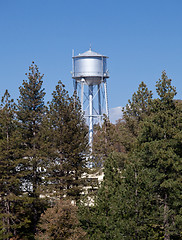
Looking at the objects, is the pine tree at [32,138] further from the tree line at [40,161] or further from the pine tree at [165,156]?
the pine tree at [165,156]

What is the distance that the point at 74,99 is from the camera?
3919 cm

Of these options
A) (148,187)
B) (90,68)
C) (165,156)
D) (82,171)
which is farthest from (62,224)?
(90,68)

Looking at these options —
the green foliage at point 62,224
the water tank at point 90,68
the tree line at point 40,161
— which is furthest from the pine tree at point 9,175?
the water tank at point 90,68

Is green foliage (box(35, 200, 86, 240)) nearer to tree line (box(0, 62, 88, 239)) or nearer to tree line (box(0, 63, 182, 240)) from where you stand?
tree line (box(0, 63, 182, 240))

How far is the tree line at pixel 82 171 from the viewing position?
1032 inches

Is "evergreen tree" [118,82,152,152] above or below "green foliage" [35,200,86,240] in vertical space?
above

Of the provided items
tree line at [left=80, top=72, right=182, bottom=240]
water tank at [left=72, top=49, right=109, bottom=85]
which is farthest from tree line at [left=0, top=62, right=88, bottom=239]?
water tank at [left=72, top=49, right=109, bottom=85]

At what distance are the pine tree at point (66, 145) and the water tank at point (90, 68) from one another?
18.5m

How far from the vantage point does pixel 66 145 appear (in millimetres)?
36969

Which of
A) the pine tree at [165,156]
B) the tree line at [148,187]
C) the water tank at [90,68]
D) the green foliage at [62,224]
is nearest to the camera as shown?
the tree line at [148,187]

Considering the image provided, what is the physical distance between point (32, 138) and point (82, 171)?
5409 mm

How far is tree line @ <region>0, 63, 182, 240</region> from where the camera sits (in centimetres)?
2622

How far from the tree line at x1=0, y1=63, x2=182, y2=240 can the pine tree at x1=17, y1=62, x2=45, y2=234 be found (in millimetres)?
85

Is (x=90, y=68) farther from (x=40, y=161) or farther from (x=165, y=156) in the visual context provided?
(x=165, y=156)
